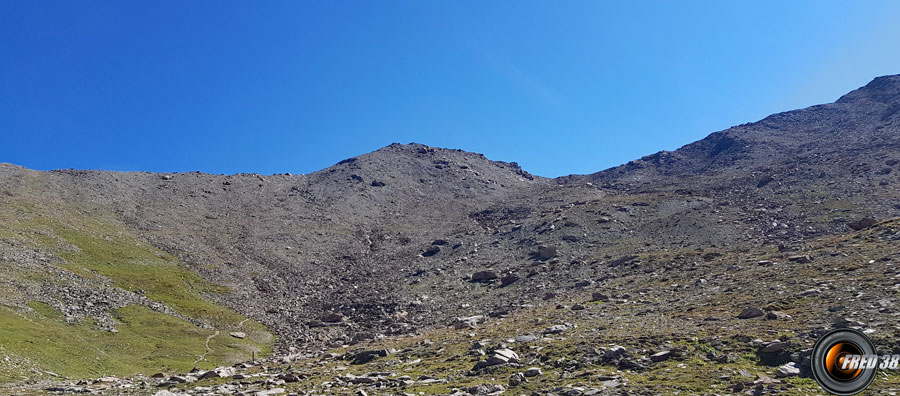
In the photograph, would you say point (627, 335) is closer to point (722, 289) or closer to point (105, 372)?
point (722, 289)

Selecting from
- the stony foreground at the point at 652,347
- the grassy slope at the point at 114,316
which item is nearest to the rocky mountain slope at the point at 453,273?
the stony foreground at the point at 652,347

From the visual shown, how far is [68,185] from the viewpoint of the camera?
419ft

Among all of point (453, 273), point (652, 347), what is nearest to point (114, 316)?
point (453, 273)

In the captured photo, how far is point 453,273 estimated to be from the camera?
9456cm

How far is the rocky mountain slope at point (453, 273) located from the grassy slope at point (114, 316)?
0.41 metres

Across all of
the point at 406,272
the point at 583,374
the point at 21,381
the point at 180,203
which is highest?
the point at 180,203

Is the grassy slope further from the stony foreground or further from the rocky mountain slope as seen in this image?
the stony foreground

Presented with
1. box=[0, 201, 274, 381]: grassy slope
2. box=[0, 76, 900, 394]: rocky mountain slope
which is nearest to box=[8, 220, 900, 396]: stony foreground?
box=[0, 76, 900, 394]: rocky mountain slope

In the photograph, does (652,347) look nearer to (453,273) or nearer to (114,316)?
(114,316)

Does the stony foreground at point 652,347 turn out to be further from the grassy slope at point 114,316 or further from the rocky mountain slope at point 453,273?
the grassy slope at point 114,316

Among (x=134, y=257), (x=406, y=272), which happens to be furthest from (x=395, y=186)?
(x=134, y=257)

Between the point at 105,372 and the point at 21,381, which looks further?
the point at 105,372

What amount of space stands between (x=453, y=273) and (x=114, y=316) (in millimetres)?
50047

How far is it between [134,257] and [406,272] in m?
45.9
